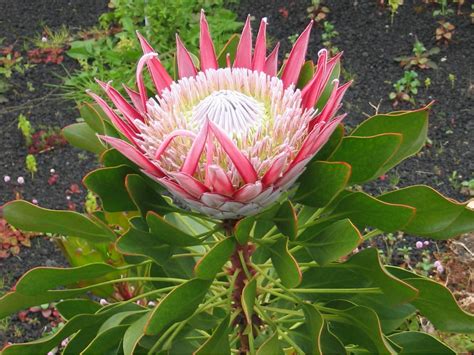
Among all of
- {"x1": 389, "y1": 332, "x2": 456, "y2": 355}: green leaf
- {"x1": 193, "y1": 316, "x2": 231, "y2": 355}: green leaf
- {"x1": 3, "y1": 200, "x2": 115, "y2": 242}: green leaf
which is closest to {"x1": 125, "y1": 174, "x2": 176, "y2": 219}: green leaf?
{"x1": 3, "y1": 200, "x2": 115, "y2": 242}: green leaf

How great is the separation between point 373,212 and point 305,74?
13.0 inches

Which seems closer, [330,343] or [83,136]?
[330,343]

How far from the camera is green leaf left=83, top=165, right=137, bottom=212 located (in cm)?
124

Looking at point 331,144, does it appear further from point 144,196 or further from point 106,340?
point 106,340

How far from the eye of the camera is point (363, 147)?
123 cm

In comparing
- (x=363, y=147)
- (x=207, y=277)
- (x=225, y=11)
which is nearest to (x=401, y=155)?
(x=363, y=147)

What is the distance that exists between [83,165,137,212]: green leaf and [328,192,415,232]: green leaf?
394mm

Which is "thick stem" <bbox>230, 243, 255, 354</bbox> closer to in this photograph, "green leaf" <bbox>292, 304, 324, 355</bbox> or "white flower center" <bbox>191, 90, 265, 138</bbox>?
"green leaf" <bbox>292, 304, 324, 355</bbox>

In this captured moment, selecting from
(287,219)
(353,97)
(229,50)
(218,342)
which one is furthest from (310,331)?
(353,97)

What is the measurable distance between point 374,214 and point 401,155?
19 centimetres

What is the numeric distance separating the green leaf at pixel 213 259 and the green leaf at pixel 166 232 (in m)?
0.09

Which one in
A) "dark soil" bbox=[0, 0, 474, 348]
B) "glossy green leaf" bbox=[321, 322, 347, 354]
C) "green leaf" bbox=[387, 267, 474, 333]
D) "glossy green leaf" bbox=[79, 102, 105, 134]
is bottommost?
"dark soil" bbox=[0, 0, 474, 348]

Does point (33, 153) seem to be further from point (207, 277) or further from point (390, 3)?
point (207, 277)

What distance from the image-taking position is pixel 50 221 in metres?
1.36
